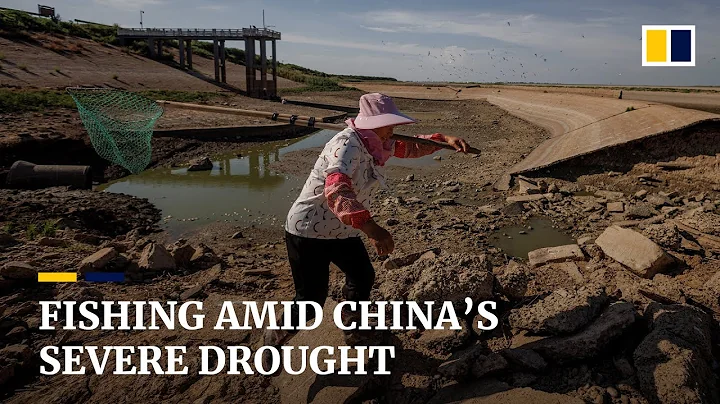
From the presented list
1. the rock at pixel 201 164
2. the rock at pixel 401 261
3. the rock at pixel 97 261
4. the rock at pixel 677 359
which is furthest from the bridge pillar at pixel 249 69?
the rock at pixel 677 359

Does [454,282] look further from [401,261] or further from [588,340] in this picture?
[401,261]

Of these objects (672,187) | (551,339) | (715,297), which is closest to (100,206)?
(551,339)

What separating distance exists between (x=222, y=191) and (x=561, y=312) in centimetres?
821

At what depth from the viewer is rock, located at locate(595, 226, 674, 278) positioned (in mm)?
4430

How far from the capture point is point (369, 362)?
286cm

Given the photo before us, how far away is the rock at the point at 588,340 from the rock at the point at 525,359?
0.09 metres

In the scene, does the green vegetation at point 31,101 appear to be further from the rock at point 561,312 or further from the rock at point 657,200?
the rock at point 657,200

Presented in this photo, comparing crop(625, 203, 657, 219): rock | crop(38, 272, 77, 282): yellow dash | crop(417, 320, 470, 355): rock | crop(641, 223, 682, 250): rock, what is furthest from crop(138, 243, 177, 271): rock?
crop(625, 203, 657, 219): rock

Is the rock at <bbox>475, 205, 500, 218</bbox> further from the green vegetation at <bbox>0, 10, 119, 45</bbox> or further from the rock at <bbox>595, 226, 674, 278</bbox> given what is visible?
the green vegetation at <bbox>0, 10, 119, 45</bbox>

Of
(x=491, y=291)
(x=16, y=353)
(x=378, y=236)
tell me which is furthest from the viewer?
(x=491, y=291)

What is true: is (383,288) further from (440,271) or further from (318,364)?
(318,364)

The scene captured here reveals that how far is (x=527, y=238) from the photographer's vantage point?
6.54m

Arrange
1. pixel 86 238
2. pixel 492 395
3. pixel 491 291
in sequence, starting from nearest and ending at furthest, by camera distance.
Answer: pixel 492 395 < pixel 491 291 < pixel 86 238

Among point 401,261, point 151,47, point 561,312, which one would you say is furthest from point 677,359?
point 151,47
